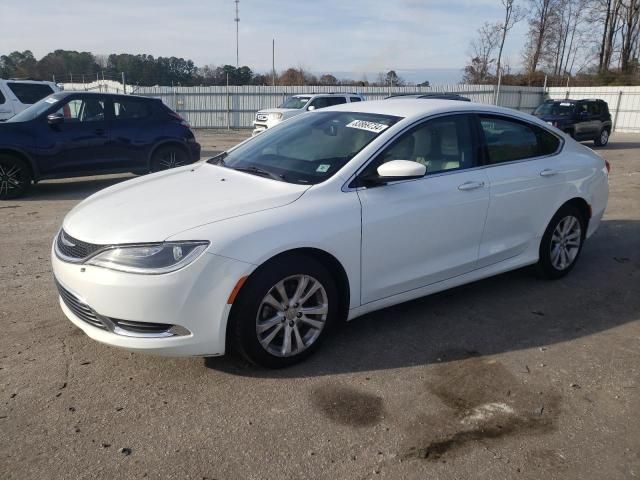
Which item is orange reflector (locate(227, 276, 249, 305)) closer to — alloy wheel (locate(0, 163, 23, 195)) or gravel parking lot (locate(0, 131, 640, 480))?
gravel parking lot (locate(0, 131, 640, 480))

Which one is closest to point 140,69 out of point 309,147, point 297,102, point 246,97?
point 246,97

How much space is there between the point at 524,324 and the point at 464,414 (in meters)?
1.45

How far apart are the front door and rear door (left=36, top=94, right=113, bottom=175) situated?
7030 millimetres

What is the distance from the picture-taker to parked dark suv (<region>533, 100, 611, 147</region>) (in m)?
18.6

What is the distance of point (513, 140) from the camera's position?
15.5 ft

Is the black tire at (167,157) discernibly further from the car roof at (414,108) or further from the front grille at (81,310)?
the front grille at (81,310)

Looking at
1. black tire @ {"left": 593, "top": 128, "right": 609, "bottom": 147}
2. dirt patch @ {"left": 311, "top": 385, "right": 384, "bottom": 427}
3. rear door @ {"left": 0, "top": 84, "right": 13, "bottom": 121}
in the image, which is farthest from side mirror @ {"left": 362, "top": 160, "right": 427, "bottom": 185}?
black tire @ {"left": 593, "top": 128, "right": 609, "bottom": 147}

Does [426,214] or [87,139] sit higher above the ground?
[426,214]

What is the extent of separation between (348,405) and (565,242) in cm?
313

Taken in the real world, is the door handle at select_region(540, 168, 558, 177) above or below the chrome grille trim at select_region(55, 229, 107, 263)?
above

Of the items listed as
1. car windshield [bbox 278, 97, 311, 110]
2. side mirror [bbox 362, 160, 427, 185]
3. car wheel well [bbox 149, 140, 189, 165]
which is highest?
side mirror [bbox 362, 160, 427, 185]

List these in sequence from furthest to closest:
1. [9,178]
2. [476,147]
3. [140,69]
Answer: [140,69], [9,178], [476,147]

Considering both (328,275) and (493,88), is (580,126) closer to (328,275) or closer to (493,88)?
(493,88)

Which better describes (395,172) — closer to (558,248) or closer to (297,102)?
(558,248)
